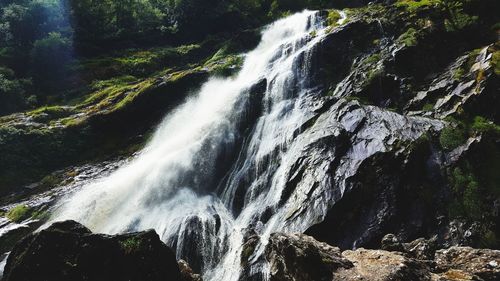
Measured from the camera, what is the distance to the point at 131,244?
1185 centimetres

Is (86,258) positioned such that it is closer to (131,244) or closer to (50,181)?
(131,244)

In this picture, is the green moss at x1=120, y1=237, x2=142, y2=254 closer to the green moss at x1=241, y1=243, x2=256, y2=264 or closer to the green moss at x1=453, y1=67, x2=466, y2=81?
the green moss at x1=241, y1=243, x2=256, y2=264

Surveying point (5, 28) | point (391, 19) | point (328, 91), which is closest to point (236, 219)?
point (328, 91)

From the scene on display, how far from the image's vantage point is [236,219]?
20391mm

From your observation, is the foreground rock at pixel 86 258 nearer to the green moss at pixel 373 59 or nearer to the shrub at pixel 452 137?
the shrub at pixel 452 137

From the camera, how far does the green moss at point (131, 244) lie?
38.4 feet

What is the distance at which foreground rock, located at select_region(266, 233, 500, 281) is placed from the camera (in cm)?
914

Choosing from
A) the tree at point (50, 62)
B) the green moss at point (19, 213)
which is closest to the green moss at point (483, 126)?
the green moss at point (19, 213)

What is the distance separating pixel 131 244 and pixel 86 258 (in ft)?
4.03

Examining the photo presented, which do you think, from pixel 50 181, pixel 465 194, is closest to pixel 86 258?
pixel 465 194

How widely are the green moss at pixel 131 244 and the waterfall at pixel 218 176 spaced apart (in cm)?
544

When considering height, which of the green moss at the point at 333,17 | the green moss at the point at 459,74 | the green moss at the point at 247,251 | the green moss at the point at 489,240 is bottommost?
the green moss at the point at 489,240

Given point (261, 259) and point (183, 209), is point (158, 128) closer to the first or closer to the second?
point (183, 209)

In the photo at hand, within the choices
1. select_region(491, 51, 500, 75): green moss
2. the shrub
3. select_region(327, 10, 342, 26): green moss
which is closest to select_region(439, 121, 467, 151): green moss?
the shrub
